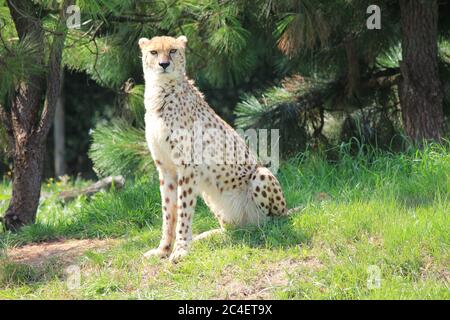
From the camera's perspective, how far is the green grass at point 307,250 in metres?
3.83

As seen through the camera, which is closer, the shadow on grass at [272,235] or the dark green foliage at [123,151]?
the shadow on grass at [272,235]

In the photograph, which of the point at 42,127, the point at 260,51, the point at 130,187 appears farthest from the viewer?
the point at 260,51

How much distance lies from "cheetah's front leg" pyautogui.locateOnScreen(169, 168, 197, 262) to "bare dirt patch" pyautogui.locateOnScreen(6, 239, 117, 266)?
1.93 ft

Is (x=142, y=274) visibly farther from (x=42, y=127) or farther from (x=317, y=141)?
(x=317, y=141)

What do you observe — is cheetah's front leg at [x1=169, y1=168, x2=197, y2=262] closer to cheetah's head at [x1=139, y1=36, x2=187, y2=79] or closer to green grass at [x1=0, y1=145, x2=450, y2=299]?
green grass at [x1=0, y1=145, x2=450, y2=299]

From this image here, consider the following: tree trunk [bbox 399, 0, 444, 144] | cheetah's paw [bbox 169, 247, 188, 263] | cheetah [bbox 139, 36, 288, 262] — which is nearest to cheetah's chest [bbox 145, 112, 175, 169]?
cheetah [bbox 139, 36, 288, 262]

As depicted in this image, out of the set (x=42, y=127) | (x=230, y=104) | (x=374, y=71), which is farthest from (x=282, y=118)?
(x=230, y=104)

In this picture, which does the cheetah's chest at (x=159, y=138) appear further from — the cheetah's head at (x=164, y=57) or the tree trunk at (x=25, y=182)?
the tree trunk at (x=25, y=182)

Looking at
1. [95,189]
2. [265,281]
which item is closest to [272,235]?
[265,281]

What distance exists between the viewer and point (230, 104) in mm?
10914

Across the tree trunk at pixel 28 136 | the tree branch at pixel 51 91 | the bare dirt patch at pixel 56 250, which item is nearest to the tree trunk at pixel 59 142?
the tree trunk at pixel 28 136

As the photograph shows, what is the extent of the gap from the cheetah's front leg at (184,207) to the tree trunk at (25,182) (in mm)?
1415

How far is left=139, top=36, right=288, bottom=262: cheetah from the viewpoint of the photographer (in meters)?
4.28

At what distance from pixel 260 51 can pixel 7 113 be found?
2340 millimetres
